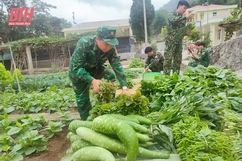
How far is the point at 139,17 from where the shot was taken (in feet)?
107

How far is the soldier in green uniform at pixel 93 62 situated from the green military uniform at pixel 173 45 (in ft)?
7.97

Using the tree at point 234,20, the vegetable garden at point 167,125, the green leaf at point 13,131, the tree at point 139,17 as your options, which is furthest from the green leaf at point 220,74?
the tree at point 139,17

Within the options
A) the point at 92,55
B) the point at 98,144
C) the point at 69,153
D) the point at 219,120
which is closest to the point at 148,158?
the point at 98,144

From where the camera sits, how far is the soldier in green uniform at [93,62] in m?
2.42

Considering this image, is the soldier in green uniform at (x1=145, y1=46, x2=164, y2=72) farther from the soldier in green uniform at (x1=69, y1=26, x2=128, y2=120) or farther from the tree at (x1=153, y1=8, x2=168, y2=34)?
the tree at (x1=153, y1=8, x2=168, y2=34)

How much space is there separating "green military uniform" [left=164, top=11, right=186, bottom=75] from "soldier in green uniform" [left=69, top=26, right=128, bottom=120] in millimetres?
2430

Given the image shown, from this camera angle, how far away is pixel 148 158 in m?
1.47

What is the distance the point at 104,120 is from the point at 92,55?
145 cm

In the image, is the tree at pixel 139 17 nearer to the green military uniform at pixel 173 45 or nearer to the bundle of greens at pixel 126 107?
the green military uniform at pixel 173 45

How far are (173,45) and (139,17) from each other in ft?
96.1

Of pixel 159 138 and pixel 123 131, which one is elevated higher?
pixel 123 131

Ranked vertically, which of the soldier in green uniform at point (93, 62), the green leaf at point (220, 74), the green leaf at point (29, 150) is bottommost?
the green leaf at point (29, 150)

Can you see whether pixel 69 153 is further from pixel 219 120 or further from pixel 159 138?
pixel 219 120
